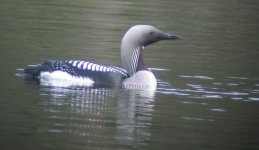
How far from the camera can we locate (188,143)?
33.9ft

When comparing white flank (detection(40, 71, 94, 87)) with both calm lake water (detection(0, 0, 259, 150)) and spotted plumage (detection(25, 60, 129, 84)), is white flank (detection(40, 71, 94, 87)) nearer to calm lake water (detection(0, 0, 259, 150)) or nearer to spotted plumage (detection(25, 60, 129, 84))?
spotted plumage (detection(25, 60, 129, 84))

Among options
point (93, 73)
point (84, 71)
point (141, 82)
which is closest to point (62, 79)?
point (84, 71)

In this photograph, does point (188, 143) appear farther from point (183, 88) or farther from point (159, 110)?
point (183, 88)

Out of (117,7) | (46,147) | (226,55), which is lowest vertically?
(46,147)

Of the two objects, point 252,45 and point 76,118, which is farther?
point 252,45

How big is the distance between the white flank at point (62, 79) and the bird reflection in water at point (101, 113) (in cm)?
27

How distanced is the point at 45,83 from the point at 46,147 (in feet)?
12.8

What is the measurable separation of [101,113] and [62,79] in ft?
7.33

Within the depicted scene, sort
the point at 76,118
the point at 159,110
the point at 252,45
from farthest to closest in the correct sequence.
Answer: the point at 252,45, the point at 159,110, the point at 76,118

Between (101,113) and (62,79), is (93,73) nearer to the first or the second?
(62,79)

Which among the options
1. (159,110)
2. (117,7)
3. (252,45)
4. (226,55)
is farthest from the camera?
(117,7)

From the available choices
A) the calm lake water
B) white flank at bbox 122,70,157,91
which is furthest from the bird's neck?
the calm lake water

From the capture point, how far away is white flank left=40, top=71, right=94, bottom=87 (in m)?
13.7

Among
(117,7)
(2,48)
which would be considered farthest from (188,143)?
(117,7)
